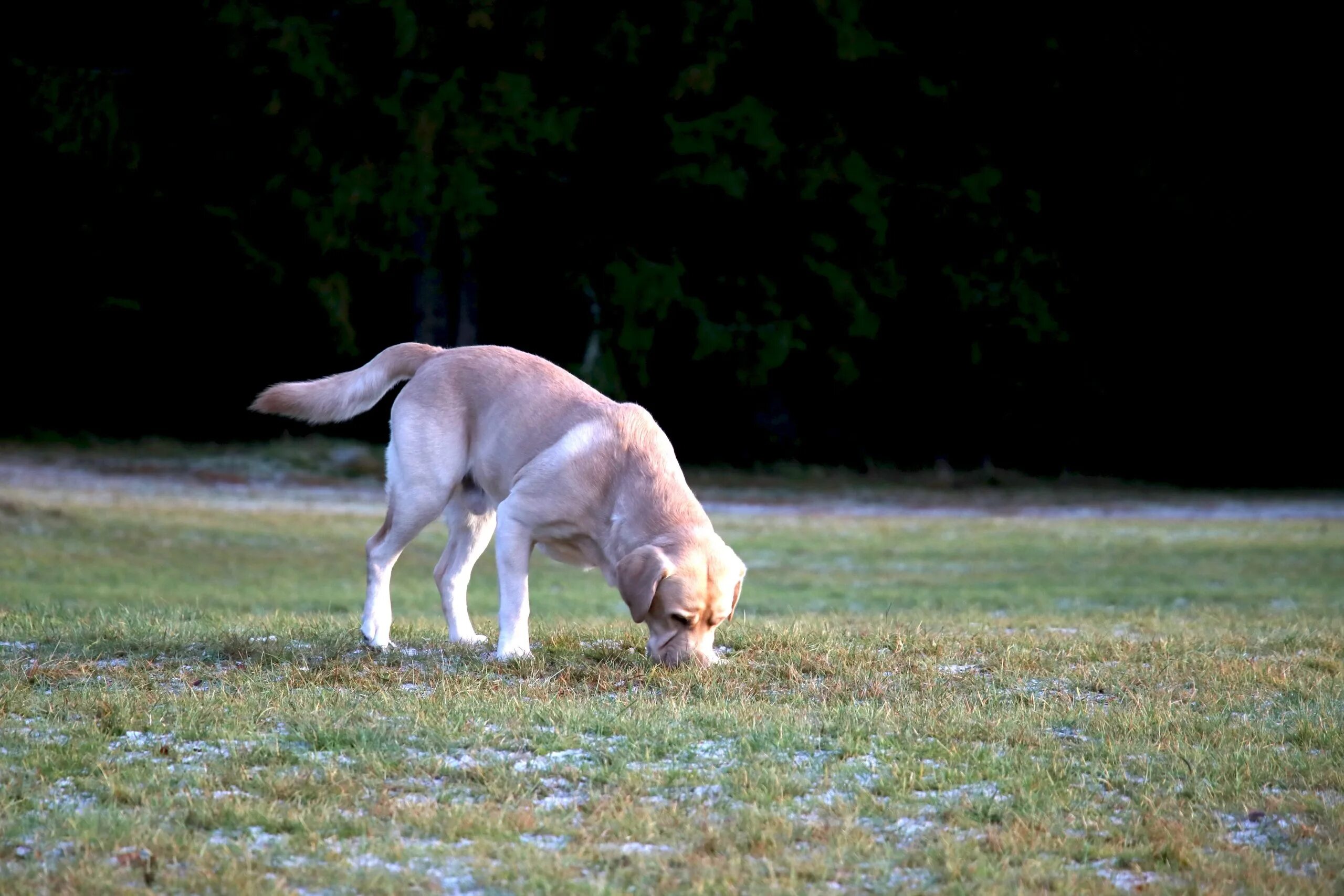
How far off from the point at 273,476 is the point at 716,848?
21151 millimetres

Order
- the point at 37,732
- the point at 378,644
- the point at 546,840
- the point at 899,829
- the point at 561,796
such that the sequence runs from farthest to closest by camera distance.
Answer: the point at 378,644, the point at 37,732, the point at 561,796, the point at 899,829, the point at 546,840

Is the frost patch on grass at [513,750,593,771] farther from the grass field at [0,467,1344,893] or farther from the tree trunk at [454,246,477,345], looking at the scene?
the tree trunk at [454,246,477,345]

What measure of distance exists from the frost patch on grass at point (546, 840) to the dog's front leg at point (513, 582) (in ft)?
9.51

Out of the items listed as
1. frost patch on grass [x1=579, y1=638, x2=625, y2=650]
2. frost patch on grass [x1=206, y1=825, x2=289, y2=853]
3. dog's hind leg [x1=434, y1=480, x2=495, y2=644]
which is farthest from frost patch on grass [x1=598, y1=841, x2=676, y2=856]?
dog's hind leg [x1=434, y1=480, x2=495, y2=644]

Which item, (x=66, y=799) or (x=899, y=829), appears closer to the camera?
(x=899, y=829)

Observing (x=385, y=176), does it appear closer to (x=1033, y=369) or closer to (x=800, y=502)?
(x=800, y=502)

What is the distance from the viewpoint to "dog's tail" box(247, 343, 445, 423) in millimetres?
8945

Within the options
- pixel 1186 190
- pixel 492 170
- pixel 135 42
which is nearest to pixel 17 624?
pixel 492 170

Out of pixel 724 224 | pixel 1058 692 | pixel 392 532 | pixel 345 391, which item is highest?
pixel 724 224

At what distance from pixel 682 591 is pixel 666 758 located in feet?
5.04

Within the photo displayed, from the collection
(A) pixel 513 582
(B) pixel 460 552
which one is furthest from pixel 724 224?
(A) pixel 513 582

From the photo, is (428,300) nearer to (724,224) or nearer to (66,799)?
(724,224)

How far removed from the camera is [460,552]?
8.80 metres

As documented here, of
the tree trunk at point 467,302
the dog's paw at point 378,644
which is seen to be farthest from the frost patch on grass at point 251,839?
the tree trunk at point 467,302
